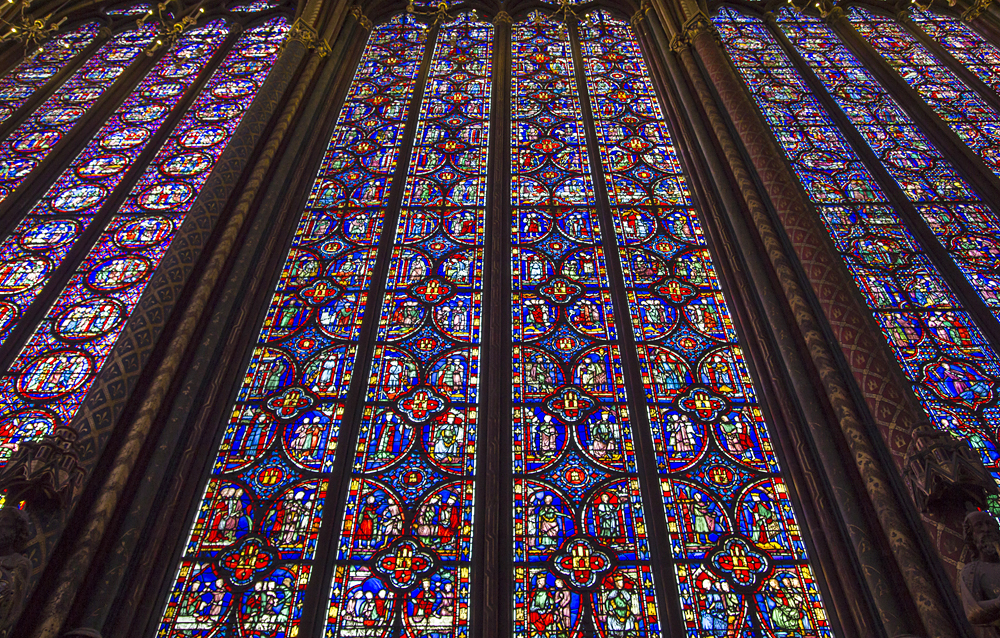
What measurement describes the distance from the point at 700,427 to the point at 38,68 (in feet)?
33.7

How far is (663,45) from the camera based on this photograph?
11047 millimetres

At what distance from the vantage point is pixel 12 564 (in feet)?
14.3

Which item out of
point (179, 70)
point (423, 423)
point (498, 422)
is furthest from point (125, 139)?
point (498, 422)

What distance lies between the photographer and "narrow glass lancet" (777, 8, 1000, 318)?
7.69m

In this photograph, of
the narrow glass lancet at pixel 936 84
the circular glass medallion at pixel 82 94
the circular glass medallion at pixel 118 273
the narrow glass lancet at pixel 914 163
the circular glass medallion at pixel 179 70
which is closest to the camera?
the circular glass medallion at pixel 118 273

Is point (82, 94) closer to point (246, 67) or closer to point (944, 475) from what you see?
point (246, 67)

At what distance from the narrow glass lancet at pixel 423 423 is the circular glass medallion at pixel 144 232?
2.42m

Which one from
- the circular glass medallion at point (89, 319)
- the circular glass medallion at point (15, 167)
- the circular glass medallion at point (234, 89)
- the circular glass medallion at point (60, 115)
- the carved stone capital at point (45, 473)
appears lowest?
the carved stone capital at point (45, 473)

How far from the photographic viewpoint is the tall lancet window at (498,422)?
509cm

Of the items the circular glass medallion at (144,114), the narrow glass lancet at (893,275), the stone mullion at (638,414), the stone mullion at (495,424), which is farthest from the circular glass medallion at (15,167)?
the narrow glass lancet at (893,275)

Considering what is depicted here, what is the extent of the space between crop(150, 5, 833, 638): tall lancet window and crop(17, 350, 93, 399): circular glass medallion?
4.57ft

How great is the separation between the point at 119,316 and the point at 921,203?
8.25 meters

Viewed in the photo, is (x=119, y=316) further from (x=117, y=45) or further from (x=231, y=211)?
(x=117, y=45)

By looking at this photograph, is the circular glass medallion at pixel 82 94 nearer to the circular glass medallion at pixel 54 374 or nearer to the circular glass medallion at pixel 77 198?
the circular glass medallion at pixel 77 198
